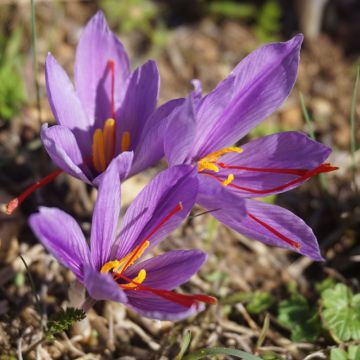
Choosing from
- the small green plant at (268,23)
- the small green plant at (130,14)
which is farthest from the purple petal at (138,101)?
the small green plant at (268,23)

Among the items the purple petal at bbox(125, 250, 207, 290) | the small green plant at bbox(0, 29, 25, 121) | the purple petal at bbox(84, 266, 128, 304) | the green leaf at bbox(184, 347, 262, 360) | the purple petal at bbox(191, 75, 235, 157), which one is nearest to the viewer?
the purple petal at bbox(84, 266, 128, 304)

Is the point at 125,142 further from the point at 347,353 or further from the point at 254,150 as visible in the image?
the point at 347,353

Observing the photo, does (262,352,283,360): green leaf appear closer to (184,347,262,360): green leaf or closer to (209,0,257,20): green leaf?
(184,347,262,360): green leaf

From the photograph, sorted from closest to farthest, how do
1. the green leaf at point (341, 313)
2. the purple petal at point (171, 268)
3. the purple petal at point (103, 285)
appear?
the purple petal at point (103, 285) < the purple petal at point (171, 268) < the green leaf at point (341, 313)

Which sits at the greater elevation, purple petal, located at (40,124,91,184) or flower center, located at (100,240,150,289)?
purple petal, located at (40,124,91,184)

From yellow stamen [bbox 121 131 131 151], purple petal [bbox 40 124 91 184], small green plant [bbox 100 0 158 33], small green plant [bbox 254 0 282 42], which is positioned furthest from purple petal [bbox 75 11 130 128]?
small green plant [bbox 254 0 282 42]

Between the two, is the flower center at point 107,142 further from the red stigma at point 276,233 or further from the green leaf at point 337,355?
the green leaf at point 337,355

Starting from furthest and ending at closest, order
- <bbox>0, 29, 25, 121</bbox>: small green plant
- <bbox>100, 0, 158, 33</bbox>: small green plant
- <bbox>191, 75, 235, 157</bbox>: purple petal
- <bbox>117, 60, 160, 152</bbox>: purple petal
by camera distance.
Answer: <bbox>100, 0, 158, 33</bbox>: small green plant, <bbox>0, 29, 25, 121</bbox>: small green plant, <bbox>117, 60, 160, 152</bbox>: purple petal, <bbox>191, 75, 235, 157</bbox>: purple petal

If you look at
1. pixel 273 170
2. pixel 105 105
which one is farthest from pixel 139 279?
pixel 105 105

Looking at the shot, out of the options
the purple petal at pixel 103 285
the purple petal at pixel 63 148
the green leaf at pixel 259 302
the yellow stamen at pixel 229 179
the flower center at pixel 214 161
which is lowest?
the green leaf at pixel 259 302
